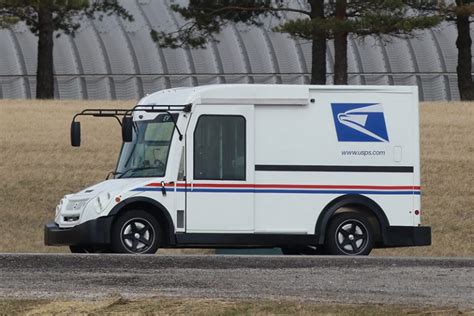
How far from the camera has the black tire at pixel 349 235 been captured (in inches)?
656

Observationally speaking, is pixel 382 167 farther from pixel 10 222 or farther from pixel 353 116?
pixel 10 222

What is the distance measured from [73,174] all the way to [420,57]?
71.1ft

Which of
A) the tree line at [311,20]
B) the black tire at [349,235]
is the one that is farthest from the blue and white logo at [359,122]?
the tree line at [311,20]

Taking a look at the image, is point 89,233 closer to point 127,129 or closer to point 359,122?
point 127,129

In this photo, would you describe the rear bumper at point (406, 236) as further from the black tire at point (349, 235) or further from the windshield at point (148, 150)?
the windshield at point (148, 150)

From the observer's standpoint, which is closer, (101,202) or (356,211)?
(101,202)

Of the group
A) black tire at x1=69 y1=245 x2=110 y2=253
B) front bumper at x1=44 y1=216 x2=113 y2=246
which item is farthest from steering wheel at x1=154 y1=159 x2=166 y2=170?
black tire at x1=69 y1=245 x2=110 y2=253

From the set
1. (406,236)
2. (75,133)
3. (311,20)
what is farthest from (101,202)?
(311,20)

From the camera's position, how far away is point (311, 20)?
33531mm

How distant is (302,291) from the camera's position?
42.3ft

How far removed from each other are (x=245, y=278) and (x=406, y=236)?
158 inches

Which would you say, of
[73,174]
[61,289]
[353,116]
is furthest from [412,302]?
[73,174]

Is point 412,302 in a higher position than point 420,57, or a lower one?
lower

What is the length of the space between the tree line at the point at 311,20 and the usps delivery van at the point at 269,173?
52.3ft
